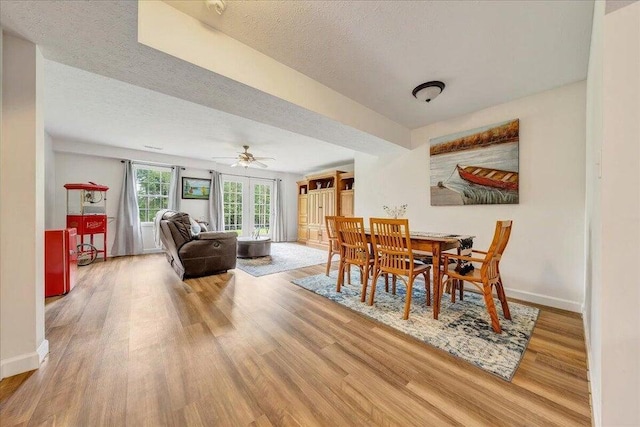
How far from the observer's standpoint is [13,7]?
1.22m

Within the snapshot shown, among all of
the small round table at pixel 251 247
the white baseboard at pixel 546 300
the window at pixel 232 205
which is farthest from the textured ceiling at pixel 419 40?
the window at pixel 232 205

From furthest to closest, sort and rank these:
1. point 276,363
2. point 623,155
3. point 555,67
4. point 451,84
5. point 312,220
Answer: point 312,220 → point 451,84 → point 555,67 → point 276,363 → point 623,155

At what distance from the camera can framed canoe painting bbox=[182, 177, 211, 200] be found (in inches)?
227

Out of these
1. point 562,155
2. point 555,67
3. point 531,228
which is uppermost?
point 555,67

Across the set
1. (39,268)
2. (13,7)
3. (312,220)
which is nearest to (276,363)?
(39,268)

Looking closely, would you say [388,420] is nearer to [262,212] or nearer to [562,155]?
[562,155]

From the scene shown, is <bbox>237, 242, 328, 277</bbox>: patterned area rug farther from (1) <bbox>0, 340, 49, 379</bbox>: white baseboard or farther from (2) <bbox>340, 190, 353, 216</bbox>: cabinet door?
(1) <bbox>0, 340, 49, 379</bbox>: white baseboard

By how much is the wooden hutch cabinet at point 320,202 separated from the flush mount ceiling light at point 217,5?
14.5 feet

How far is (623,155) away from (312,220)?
598cm

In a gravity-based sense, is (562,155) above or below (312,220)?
above

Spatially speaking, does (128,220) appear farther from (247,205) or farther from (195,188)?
(247,205)

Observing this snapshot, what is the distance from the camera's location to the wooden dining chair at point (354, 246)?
2.50 meters

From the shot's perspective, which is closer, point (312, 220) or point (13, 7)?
point (13, 7)

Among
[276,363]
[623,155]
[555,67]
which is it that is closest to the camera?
[623,155]
